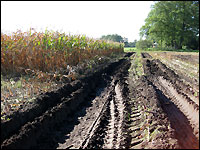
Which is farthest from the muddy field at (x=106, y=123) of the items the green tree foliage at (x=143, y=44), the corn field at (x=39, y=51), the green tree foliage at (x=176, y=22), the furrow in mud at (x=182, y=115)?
the green tree foliage at (x=143, y=44)

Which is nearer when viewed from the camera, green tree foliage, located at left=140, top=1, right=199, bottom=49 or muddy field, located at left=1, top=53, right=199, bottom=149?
muddy field, located at left=1, top=53, right=199, bottom=149

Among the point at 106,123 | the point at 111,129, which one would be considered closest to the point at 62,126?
the point at 106,123

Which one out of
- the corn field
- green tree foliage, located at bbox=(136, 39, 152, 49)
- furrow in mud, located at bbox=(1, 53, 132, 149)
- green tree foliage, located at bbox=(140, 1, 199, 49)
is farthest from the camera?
green tree foliage, located at bbox=(136, 39, 152, 49)

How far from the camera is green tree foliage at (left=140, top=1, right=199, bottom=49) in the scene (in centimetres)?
3834

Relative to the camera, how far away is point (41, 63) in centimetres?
786

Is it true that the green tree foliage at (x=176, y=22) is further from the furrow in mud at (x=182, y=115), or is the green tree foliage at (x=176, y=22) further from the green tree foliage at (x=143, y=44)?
the furrow in mud at (x=182, y=115)

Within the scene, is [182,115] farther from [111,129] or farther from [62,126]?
[62,126]

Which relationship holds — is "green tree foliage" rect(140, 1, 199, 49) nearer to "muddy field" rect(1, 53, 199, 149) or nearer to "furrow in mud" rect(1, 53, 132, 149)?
"muddy field" rect(1, 53, 199, 149)

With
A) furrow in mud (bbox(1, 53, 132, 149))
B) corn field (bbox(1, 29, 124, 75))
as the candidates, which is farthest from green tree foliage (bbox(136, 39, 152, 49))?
furrow in mud (bbox(1, 53, 132, 149))

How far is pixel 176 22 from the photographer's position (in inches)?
1503

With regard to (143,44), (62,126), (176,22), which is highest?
(176,22)

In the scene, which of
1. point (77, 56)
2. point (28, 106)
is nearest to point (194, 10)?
point (77, 56)

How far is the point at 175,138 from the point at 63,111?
2.66 m

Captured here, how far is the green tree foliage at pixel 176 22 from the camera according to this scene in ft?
126
